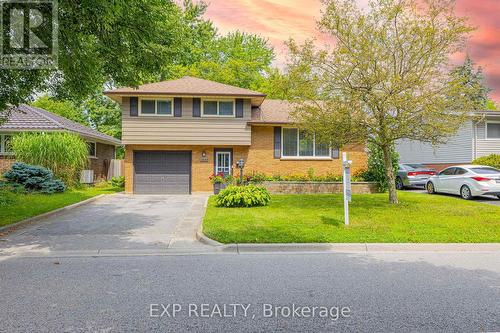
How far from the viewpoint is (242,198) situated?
13.3 metres

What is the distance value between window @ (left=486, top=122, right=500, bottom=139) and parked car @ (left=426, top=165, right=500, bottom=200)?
9769mm

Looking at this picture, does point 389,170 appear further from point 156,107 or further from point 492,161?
point 156,107

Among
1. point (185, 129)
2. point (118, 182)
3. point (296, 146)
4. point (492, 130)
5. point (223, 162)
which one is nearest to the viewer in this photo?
point (185, 129)

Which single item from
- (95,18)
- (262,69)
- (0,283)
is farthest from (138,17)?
(262,69)

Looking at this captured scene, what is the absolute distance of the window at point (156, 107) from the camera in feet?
62.8

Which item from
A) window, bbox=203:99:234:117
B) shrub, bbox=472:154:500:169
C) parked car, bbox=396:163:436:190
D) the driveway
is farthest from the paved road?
shrub, bbox=472:154:500:169

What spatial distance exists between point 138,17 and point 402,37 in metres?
8.01

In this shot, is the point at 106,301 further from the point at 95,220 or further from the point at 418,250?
the point at 95,220

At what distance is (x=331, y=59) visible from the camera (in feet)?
38.8

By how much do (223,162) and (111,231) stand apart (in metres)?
10.9

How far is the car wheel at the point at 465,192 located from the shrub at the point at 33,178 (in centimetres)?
1864

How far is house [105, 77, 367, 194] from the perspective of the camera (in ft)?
62.2

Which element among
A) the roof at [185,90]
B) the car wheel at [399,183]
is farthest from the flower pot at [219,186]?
the car wheel at [399,183]

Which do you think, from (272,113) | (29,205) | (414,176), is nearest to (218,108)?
(272,113)
